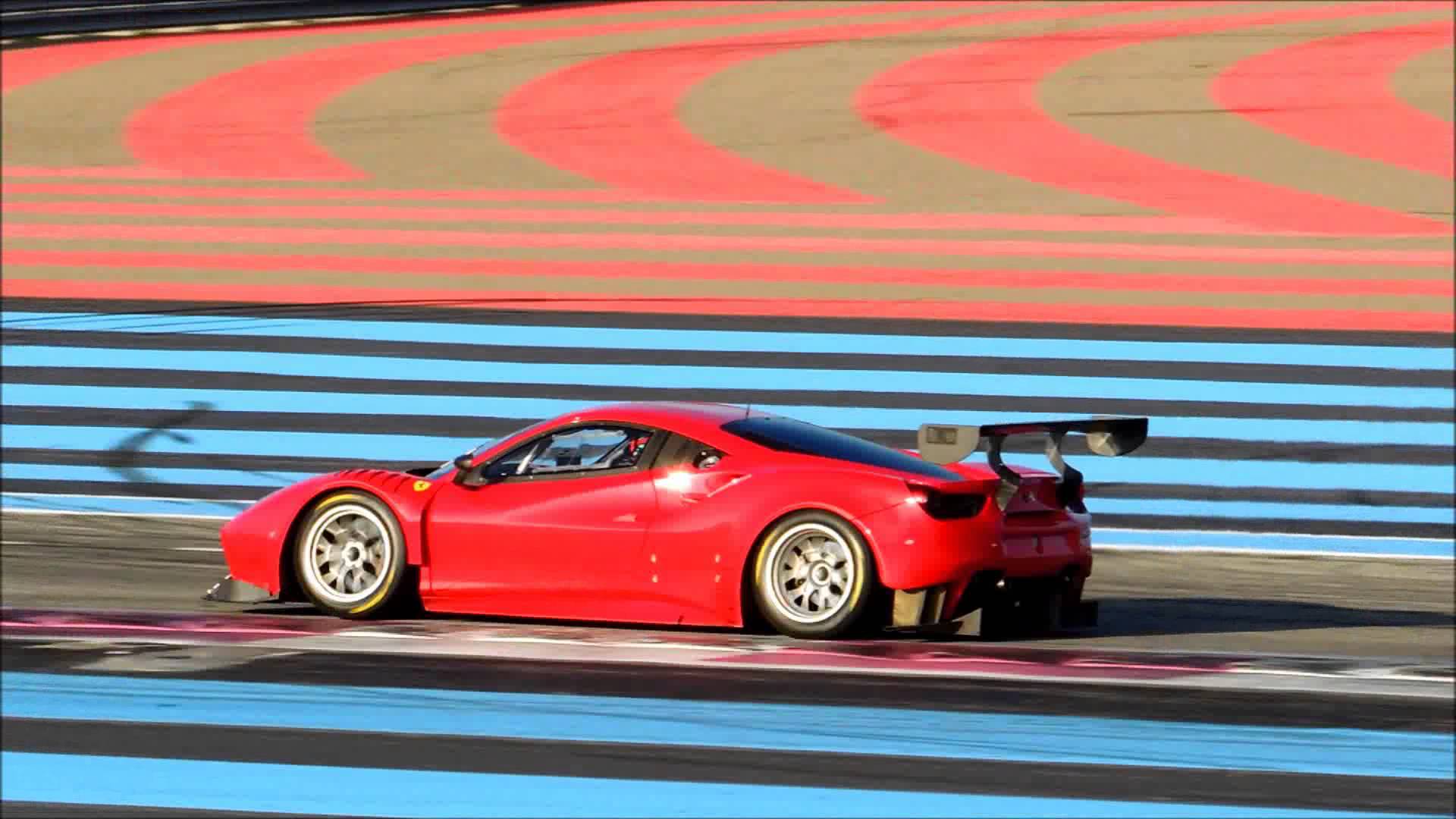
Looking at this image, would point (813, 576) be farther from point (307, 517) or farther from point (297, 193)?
point (297, 193)

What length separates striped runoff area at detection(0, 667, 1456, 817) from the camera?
6.15m

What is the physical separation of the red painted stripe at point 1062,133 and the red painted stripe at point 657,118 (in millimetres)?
1567

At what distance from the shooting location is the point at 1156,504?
43.3ft

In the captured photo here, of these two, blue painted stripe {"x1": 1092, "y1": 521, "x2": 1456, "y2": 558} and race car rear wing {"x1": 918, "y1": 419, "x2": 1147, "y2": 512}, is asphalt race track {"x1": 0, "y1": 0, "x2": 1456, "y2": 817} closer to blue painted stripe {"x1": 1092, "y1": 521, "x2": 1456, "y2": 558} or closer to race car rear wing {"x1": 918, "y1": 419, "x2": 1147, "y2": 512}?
blue painted stripe {"x1": 1092, "y1": 521, "x2": 1456, "y2": 558}

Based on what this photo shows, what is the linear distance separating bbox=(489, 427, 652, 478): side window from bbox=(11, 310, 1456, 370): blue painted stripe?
6489 mm

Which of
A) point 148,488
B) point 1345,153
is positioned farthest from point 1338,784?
point 1345,153

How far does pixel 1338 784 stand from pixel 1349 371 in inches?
372

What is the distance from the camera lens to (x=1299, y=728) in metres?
7.11

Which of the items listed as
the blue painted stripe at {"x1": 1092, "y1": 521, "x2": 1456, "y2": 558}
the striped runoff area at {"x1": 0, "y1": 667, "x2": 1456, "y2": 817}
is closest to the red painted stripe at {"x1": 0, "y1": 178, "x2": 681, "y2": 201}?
the blue painted stripe at {"x1": 1092, "y1": 521, "x2": 1456, "y2": 558}

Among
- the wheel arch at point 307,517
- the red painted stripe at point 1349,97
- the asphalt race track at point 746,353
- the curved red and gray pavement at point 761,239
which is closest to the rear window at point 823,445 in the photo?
the asphalt race track at point 746,353

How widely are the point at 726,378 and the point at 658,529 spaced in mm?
6326

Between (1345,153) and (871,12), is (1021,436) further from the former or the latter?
(871,12)

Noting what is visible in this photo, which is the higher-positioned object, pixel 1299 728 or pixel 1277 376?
pixel 1277 376

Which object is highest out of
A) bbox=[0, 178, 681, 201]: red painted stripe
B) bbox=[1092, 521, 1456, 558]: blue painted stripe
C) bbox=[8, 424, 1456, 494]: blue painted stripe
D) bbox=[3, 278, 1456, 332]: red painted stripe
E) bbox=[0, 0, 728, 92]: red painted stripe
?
bbox=[0, 0, 728, 92]: red painted stripe
